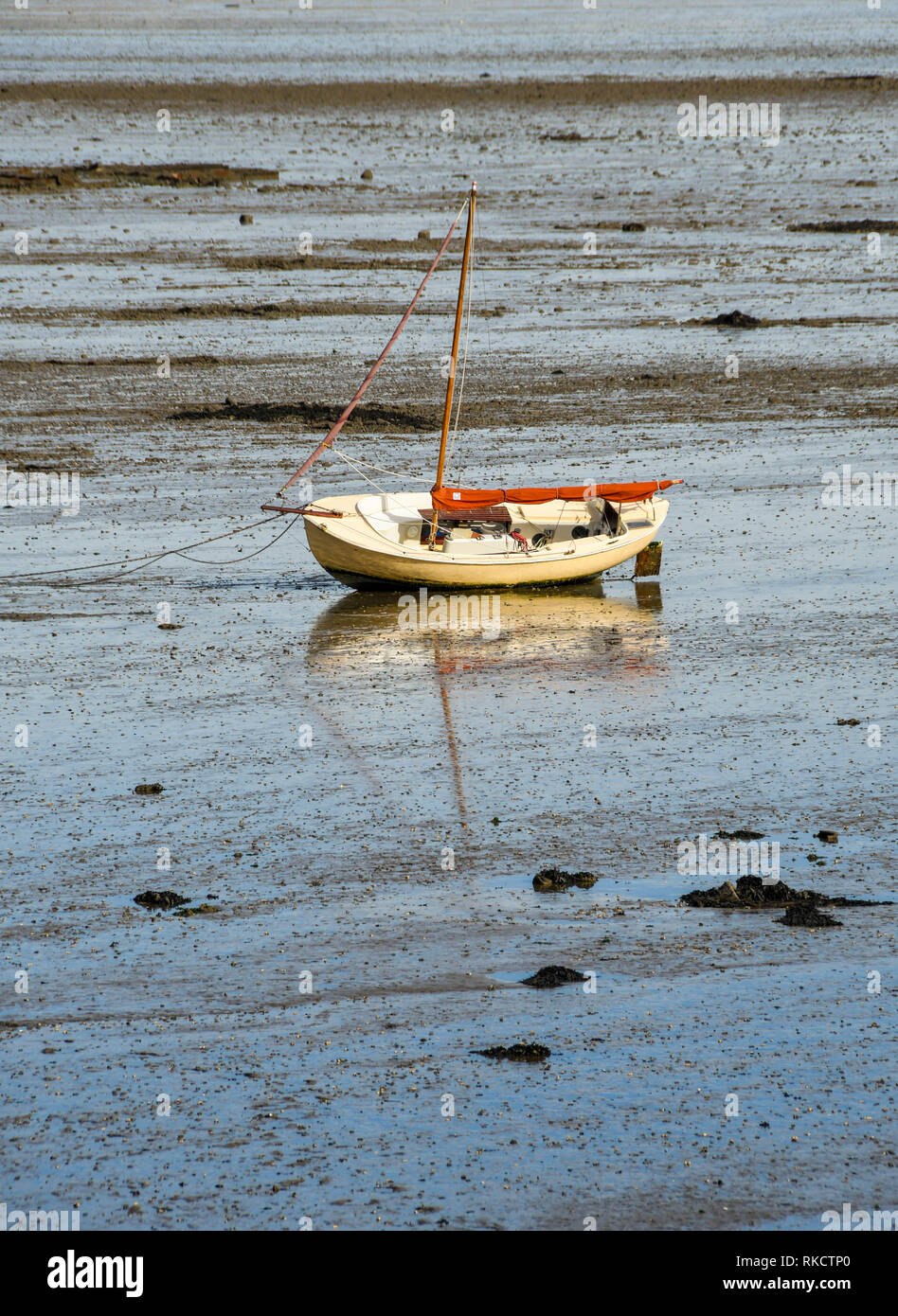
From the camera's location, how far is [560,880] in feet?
51.1

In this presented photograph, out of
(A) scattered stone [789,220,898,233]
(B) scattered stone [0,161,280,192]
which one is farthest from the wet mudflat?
(B) scattered stone [0,161,280,192]

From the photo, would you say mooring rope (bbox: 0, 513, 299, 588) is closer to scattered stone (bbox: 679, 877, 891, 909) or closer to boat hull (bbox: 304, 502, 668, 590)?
boat hull (bbox: 304, 502, 668, 590)

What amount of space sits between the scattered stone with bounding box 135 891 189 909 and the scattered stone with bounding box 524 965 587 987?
3247 millimetres

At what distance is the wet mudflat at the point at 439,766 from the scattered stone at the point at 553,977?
0.38 ft

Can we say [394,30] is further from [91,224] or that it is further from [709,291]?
[709,291]

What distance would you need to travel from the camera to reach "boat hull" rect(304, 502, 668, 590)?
24.2 meters

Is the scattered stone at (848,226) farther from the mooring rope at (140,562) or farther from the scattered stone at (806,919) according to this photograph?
the scattered stone at (806,919)

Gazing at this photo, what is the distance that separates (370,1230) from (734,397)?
90.3 feet

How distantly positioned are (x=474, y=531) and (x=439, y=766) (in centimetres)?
786

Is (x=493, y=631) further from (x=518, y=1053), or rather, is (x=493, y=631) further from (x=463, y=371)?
(x=463, y=371)

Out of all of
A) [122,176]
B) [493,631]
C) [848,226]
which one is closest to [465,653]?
[493,631]

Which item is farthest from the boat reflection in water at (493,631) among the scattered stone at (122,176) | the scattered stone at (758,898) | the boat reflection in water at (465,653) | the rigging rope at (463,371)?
the scattered stone at (122,176)

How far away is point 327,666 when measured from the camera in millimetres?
21984
